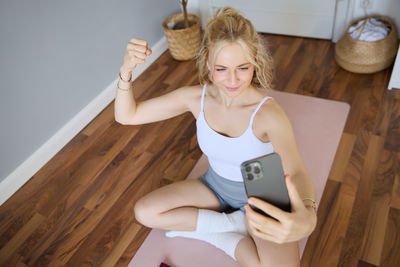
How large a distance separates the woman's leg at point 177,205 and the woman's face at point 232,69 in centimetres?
47

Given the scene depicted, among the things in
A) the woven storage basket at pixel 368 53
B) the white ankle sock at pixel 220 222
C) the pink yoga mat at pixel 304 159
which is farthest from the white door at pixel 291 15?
the white ankle sock at pixel 220 222

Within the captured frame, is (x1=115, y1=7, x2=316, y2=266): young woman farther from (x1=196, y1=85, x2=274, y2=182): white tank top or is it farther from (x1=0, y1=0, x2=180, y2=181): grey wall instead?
(x1=0, y1=0, x2=180, y2=181): grey wall

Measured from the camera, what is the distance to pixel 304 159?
174 cm

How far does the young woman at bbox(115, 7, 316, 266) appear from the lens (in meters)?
1.02

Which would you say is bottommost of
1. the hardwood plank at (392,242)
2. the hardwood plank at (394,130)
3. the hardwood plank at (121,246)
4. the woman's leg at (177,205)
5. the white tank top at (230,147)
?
the hardwood plank at (392,242)

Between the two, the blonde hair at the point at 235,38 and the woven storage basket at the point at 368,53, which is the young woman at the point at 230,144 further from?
the woven storage basket at the point at 368,53

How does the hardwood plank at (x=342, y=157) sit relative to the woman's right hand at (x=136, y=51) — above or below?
below

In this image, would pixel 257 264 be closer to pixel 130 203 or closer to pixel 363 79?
pixel 130 203

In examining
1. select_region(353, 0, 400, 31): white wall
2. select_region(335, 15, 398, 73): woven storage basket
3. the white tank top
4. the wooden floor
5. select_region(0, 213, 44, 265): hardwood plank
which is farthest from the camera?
select_region(353, 0, 400, 31): white wall

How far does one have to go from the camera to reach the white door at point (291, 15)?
8.15ft

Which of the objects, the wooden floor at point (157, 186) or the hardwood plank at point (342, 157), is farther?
the hardwood plank at point (342, 157)

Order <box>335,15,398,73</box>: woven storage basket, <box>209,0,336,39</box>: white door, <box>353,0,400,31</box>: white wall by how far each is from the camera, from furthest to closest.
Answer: <box>209,0,336,39</box>: white door
<box>353,0,400,31</box>: white wall
<box>335,15,398,73</box>: woven storage basket

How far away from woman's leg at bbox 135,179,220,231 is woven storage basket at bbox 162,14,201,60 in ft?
4.45

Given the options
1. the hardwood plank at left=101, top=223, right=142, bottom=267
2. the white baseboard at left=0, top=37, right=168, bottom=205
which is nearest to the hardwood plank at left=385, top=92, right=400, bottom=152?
the hardwood plank at left=101, top=223, right=142, bottom=267
